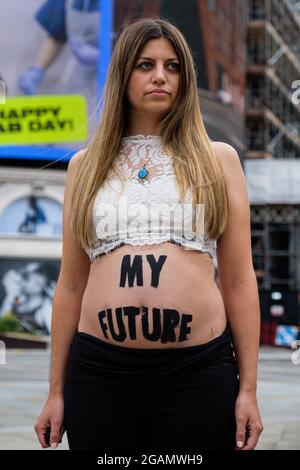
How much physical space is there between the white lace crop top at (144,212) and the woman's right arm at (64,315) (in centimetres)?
9

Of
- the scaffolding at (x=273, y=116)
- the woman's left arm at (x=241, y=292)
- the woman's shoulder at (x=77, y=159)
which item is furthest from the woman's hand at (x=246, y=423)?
the scaffolding at (x=273, y=116)

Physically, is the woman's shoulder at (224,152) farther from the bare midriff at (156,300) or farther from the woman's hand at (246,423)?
the woman's hand at (246,423)

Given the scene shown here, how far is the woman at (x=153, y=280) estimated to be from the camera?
6.88 feet

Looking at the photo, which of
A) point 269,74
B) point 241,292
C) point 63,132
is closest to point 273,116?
point 269,74

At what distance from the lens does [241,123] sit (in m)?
37.8

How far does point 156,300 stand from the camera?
211cm

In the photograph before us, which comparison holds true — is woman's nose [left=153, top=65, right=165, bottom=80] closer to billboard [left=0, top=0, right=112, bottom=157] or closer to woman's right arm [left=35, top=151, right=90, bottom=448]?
woman's right arm [left=35, top=151, right=90, bottom=448]

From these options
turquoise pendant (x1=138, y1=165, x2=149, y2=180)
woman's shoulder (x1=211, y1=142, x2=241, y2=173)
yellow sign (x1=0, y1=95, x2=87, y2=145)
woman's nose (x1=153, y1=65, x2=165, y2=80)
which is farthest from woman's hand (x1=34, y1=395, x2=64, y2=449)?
yellow sign (x1=0, y1=95, x2=87, y2=145)

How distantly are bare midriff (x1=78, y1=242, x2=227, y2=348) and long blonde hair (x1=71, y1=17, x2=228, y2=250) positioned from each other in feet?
0.38

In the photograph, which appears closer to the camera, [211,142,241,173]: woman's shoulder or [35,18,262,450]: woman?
[35,18,262,450]: woman

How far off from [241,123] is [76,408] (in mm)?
36282

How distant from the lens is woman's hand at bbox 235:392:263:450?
2123 mm

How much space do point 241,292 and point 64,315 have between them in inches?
18.6
